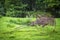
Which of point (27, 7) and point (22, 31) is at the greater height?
point (27, 7)

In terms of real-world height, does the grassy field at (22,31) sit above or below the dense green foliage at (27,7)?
below

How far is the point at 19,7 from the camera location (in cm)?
352

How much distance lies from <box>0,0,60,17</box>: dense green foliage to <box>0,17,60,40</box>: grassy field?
11 centimetres

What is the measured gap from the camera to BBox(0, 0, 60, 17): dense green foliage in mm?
3508

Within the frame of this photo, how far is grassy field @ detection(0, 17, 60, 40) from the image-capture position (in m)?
3.44

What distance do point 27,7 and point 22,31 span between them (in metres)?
0.41

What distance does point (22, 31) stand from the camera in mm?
3449

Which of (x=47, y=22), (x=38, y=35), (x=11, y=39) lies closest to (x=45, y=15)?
(x=47, y=22)

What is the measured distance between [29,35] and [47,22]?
1.21 feet

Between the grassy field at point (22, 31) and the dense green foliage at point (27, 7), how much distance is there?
0.11 metres

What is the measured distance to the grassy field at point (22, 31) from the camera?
3436 millimetres

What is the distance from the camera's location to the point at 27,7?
3.54 metres

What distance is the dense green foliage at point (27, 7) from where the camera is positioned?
351 centimetres

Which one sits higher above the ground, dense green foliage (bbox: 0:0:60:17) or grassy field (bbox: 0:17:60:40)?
dense green foliage (bbox: 0:0:60:17)
